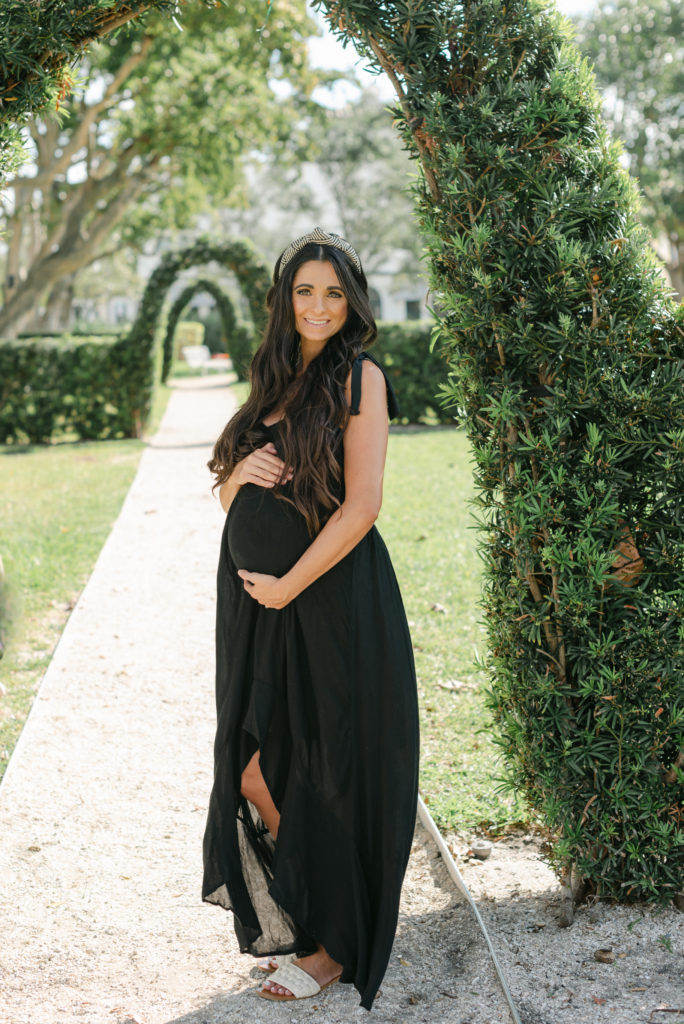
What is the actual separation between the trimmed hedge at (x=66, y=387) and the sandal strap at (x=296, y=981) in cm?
1394

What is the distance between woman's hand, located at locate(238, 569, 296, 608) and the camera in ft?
8.45

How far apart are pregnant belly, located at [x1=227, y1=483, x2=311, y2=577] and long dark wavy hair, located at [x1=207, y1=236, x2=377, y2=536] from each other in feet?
0.16

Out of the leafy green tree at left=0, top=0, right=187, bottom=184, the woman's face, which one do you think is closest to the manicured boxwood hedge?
the leafy green tree at left=0, top=0, right=187, bottom=184

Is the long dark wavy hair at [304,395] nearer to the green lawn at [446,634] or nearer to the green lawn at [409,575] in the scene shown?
the green lawn at [446,634]

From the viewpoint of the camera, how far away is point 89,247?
21406 mm

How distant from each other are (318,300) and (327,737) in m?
1.25

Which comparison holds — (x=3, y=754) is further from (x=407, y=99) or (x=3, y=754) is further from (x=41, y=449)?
(x=41, y=449)

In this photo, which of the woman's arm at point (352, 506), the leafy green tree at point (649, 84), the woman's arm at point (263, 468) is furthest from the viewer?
the leafy green tree at point (649, 84)

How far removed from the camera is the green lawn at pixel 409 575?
4.45m

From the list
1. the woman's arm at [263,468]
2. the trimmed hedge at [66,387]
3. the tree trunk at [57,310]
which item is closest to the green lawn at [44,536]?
the trimmed hedge at [66,387]

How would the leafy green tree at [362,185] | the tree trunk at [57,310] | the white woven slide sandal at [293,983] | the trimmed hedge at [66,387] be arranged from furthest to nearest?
1. the leafy green tree at [362,185]
2. the tree trunk at [57,310]
3. the trimmed hedge at [66,387]
4. the white woven slide sandal at [293,983]

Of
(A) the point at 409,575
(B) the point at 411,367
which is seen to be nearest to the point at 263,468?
(A) the point at 409,575

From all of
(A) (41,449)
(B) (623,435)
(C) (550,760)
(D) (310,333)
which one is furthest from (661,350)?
(A) (41,449)

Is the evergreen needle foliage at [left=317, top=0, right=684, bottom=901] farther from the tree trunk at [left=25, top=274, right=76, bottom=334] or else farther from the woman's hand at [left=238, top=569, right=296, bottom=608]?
the tree trunk at [left=25, top=274, right=76, bottom=334]
